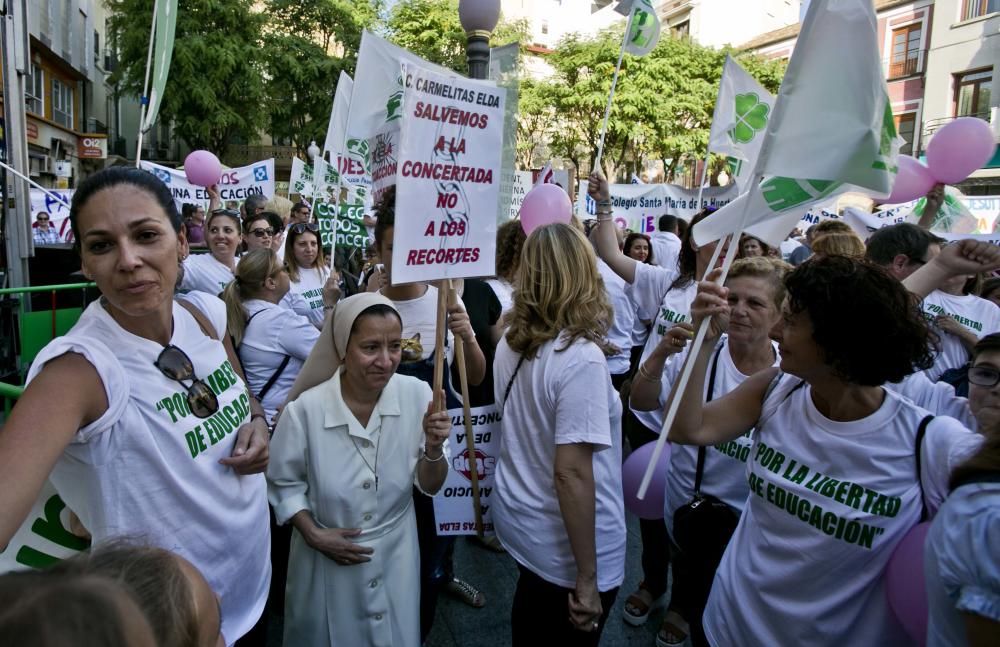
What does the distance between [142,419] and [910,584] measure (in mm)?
1918

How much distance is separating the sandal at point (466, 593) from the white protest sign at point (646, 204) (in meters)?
6.90

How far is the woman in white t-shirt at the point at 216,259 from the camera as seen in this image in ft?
Result: 15.7

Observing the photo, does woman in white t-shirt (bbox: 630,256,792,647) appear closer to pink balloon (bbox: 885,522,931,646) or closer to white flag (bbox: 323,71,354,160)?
pink balloon (bbox: 885,522,931,646)

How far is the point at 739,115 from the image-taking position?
18.2 feet

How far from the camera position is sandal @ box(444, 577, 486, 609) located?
129 inches

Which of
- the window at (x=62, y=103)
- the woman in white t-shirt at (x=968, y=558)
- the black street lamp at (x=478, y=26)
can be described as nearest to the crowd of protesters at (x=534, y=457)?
the woman in white t-shirt at (x=968, y=558)

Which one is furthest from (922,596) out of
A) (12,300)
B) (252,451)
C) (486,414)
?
(12,300)

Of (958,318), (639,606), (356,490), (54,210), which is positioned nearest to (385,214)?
(356,490)

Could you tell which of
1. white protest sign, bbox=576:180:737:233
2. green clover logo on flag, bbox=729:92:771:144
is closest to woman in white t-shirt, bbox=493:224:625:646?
green clover logo on flag, bbox=729:92:771:144

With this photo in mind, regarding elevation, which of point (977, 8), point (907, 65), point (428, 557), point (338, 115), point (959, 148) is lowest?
point (428, 557)

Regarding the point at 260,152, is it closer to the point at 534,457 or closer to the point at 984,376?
the point at 534,457

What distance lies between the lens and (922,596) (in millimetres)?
1524

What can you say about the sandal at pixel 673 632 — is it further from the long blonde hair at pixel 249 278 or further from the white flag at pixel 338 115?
the white flag at pixel 338 115

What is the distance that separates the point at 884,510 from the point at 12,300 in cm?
632
